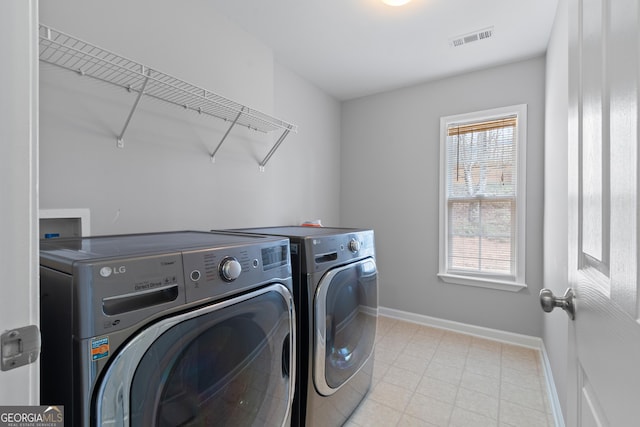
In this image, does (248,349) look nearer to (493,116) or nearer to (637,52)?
(637,52)

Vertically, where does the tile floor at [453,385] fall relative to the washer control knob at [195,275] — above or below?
below

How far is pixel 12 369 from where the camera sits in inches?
18.9

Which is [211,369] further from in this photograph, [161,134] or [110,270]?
[161,134]

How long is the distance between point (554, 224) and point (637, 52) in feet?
6.21

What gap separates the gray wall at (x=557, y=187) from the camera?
1.62 m

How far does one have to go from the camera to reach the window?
264 centimetres

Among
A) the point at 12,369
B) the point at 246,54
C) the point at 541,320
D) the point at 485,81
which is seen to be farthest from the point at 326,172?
the point at 12,369

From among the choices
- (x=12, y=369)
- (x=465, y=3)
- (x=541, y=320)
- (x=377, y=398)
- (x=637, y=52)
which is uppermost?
(x=465, y=3)

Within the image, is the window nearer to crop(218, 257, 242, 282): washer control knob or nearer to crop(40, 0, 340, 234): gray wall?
crop(40, 0, 340, 234): gray wall

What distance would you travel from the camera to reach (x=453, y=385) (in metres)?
2.03

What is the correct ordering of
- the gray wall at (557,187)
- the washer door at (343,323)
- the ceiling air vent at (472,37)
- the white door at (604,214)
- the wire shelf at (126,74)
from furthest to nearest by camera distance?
the ceiling air vent at (472,37)
the gray wall at (557,187)
the washer door at (343,323)
the wire shelf at (126,74)
the white door at (604,214)

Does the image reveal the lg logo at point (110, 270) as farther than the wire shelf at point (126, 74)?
No

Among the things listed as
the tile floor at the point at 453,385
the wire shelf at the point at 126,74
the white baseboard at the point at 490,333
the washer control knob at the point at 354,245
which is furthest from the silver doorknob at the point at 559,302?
the wire shelf at the point at 126,74

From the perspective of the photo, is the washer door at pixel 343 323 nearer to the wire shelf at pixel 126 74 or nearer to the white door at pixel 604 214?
the white door at pixel 604 214
